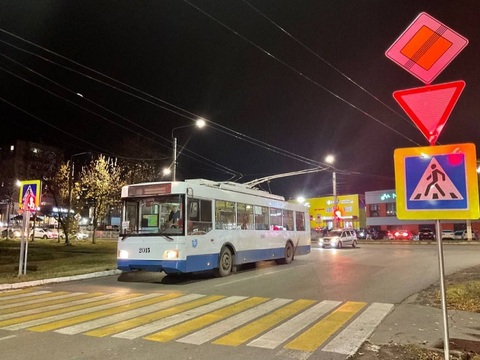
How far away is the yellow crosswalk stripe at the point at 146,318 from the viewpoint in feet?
23.3

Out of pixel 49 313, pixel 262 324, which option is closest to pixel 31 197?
pixel 49 313

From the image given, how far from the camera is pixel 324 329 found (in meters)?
7.31

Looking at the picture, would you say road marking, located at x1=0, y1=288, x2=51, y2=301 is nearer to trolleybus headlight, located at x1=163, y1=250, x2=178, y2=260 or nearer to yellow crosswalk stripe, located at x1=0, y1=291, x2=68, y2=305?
yellow crosswalk stripe, located at x1=0, y1=291, x2=68, y2=305

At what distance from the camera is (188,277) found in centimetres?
1517

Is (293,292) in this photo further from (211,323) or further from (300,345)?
(300,345)

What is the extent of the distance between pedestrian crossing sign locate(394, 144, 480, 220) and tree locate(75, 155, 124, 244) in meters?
36.8

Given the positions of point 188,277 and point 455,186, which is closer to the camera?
point 455,186

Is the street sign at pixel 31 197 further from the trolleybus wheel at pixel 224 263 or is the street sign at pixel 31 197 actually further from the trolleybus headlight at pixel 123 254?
the trolleybus wheel at pixel 224 263

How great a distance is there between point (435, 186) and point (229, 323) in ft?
14.8

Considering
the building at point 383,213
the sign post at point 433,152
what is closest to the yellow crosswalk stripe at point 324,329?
the sign post at point 433,152

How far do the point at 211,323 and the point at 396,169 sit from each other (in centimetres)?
445

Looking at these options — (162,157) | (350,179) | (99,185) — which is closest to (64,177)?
(99,185)

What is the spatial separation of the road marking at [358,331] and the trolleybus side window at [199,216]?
6.11m

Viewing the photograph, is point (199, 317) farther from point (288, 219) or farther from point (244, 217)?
point (288, 219)
